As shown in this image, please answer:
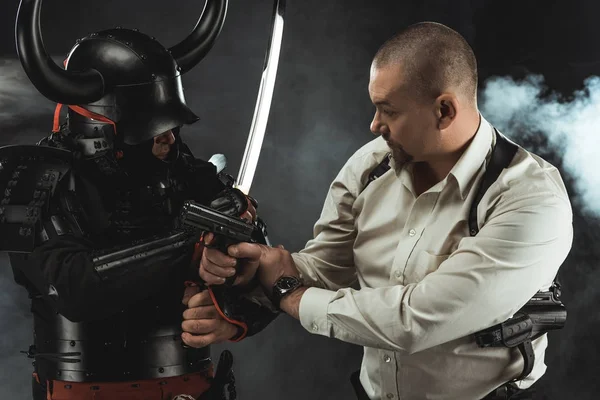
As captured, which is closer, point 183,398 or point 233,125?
point 183,398

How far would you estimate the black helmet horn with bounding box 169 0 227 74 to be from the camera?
322 centimetres

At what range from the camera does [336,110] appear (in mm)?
4695

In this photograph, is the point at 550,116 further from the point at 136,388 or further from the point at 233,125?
the point at 136,388

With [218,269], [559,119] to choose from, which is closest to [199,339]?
[218,269]

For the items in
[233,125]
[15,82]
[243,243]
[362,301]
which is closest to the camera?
[362,301]

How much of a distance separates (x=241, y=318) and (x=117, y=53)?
103cm

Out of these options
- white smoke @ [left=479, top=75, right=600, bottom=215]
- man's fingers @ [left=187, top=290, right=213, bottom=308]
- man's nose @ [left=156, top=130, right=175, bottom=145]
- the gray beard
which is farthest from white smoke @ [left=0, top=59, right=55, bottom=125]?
white smoke @ [left=479, top=75, right=600, bottom=215]

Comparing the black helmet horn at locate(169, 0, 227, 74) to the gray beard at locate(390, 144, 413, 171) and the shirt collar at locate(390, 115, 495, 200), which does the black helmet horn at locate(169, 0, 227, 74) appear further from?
the shirt collar at locate(390, 115, 495, 200)

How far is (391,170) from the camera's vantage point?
261 cm

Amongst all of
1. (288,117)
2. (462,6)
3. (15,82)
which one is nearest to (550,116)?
(462,6)

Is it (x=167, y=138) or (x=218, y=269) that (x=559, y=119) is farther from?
(x=218, y=269)

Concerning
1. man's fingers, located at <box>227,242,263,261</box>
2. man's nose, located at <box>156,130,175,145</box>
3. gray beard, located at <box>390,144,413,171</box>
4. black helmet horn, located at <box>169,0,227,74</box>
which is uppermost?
black helmet horn, located at <box>169,0,227,74</box>

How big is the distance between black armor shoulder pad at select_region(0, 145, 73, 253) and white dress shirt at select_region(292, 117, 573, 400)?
866mm

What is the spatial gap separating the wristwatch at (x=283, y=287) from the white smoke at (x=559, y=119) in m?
2.54
